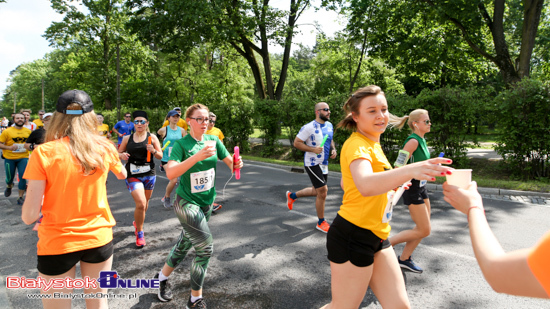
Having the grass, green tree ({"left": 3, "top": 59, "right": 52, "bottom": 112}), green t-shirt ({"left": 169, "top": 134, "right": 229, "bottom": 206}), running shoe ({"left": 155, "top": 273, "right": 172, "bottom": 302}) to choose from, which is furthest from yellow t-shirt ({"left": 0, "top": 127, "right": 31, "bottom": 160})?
green tree ({"left": 3, "top": 59, "right": 52, "bottom": 112})

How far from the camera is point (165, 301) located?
11.7 ft

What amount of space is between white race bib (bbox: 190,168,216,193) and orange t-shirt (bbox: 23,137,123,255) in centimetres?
114

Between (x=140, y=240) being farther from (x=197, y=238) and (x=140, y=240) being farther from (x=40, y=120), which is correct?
(x=40, y=120)

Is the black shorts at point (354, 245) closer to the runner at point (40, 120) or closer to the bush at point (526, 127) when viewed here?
the bush at point (526, 127)

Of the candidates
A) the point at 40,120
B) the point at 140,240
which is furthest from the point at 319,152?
the point at 40,120

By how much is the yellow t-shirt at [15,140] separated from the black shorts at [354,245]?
8.27 metres

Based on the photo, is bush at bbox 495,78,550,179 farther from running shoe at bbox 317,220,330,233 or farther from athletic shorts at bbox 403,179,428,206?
athletic shorts at bbox 403,179,428,206

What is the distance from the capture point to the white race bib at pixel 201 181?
11.2ft

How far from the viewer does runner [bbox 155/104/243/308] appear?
3256mm

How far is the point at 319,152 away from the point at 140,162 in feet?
9.35

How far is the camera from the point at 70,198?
88.4 inches

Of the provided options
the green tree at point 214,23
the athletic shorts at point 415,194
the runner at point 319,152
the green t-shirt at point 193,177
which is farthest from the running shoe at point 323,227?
the green tree at point 214,23

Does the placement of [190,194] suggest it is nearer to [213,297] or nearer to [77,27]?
[213,297]

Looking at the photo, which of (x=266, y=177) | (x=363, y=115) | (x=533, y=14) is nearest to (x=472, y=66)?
(x=533, y=14)
